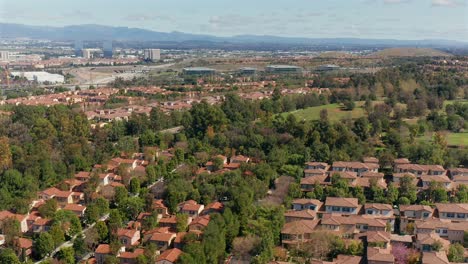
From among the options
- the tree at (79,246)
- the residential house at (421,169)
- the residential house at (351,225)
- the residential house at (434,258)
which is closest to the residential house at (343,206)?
the residential house at (351,225)

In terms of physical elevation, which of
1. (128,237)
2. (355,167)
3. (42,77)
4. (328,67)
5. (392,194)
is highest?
(328,67)

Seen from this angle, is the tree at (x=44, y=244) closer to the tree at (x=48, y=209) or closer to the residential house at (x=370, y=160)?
the tree at (x=48, y=209)

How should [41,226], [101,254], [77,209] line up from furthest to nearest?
[77,209] < [41,226] < [101,254]

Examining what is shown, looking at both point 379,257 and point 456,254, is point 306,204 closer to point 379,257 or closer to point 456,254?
point 379,257

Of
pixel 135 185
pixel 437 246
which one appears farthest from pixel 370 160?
pixel 135 185

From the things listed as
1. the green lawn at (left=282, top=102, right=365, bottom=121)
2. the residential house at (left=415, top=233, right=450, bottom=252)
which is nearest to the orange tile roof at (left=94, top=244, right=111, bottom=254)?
the residential house at (left=415, top=233, right=450, bottom=252)

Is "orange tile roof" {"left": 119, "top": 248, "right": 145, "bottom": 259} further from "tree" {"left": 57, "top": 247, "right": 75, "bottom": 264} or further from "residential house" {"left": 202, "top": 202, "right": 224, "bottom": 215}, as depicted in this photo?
"residential house" {"left": 202, "top": 202, "right": 224, "bottom": 215}
